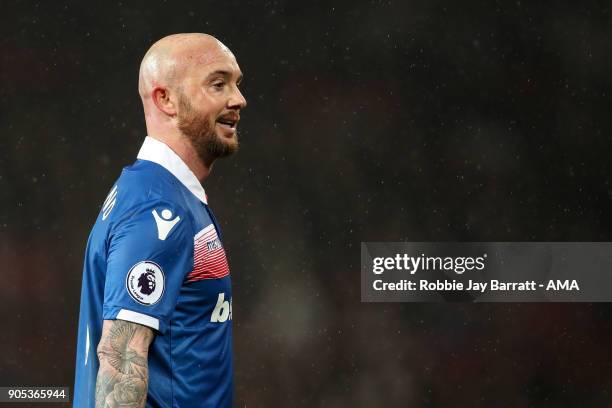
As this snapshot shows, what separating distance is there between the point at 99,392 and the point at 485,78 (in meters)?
1.86

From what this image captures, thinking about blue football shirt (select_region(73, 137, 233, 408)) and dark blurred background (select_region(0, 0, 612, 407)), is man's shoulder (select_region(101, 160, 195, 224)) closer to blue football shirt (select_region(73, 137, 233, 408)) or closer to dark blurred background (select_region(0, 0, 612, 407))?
blue football shirt (select_region(73, 137, 233, 408))

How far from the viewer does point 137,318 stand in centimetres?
91

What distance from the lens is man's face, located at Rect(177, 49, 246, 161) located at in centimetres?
106

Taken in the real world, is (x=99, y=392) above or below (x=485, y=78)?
below

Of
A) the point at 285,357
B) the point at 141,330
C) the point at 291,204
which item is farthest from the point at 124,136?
the point at 141,330

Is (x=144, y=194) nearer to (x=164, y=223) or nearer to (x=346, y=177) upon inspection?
(x=164, y=223)

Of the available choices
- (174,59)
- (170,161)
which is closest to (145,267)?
(170,161)

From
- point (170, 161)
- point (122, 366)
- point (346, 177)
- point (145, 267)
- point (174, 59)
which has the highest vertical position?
point (346, 177)

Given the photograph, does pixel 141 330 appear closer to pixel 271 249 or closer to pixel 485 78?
pixel 271 249

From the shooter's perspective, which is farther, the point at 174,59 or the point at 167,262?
the point at 174,59

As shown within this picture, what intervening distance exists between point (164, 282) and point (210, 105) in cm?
26

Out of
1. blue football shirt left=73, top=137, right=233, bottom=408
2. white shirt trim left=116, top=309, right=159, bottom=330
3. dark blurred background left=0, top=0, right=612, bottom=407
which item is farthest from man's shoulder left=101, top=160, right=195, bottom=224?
dark blurred background left=0, top=0, right=612, bottom=407

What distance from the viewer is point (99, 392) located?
0.90 metres

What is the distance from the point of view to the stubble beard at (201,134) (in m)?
1.06
